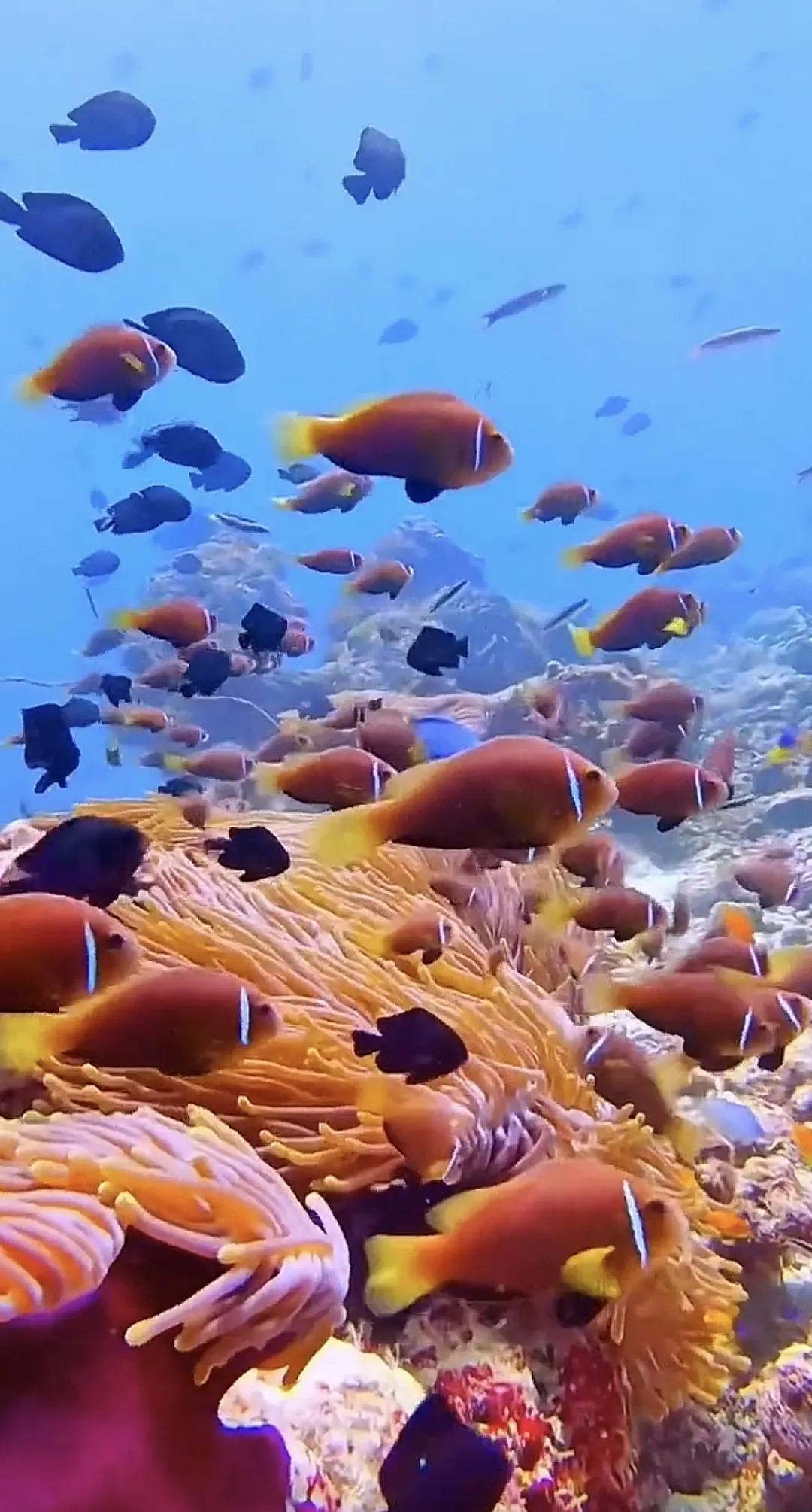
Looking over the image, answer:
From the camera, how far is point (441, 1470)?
6.60ft

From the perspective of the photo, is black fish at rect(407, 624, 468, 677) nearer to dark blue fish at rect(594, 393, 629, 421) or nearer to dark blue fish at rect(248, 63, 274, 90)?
dark blue fish at rect(594, 393, 629, 421)

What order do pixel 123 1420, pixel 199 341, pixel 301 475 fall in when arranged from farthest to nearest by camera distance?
pixel 301 475, pixel 199 341, pixel 123 1420

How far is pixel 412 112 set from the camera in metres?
86.1

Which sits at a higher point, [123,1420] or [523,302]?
[523,302]

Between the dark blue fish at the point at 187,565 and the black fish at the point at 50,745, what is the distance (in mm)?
15128

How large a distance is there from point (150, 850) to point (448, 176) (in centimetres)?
9772

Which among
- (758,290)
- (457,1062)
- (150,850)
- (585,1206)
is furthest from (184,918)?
(758,290)

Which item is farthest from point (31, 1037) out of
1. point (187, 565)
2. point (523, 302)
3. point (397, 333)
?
point (397, 333)

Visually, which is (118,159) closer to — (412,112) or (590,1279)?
(412,112)

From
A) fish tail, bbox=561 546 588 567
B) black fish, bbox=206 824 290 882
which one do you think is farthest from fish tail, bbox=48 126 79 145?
black fish, bbox=206 824 290 882

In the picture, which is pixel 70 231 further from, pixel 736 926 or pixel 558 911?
pixel 736 926

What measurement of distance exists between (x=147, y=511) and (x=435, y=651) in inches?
101

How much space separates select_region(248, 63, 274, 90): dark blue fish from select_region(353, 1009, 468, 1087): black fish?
100 feet

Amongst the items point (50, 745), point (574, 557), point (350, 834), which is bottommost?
point (50, 745)
